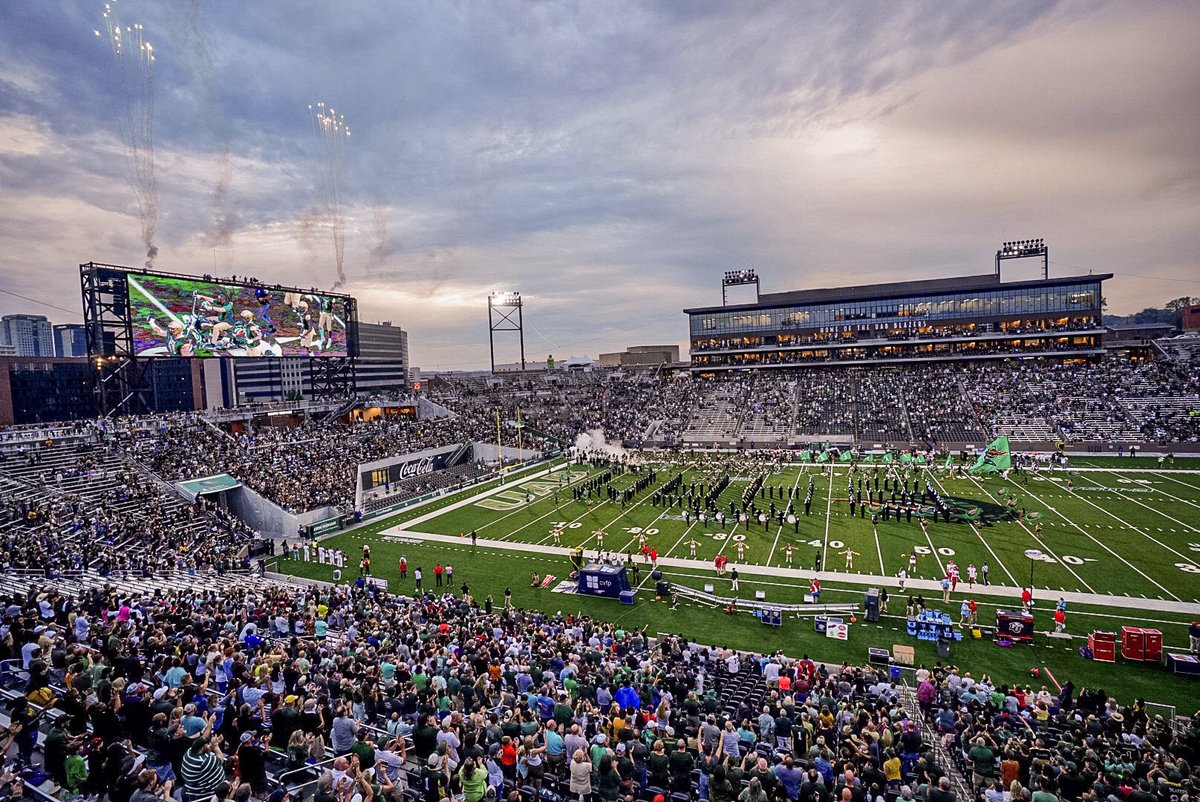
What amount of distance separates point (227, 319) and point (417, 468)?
15.6 m

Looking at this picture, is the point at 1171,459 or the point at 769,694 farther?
the point at 1171,459

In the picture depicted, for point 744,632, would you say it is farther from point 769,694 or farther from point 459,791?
point 459,791

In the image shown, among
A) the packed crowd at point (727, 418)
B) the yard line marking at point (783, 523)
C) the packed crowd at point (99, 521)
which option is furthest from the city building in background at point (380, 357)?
the yard line marking at point (783, 523)

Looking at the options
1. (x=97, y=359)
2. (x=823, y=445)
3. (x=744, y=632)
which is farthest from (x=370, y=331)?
(x=744, y=632)

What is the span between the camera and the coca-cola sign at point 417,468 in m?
41.9

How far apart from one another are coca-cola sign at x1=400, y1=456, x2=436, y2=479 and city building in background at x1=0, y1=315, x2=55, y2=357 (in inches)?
4398

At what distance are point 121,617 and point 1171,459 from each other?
54.7 m

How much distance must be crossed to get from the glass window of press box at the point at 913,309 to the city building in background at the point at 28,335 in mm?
123214

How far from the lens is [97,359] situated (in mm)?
34375

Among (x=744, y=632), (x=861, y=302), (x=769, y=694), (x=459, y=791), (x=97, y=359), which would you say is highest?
(x=861, y=302)

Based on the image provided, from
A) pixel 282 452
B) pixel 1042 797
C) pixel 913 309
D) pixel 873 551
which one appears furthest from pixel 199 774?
pixel 913 309

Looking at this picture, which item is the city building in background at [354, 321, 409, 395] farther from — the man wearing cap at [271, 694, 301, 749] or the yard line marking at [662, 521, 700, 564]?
the man wearing cap at [271, 694, 301, 749]

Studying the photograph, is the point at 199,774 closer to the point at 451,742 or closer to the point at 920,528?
the point at 451,742

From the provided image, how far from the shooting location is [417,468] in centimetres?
4319
